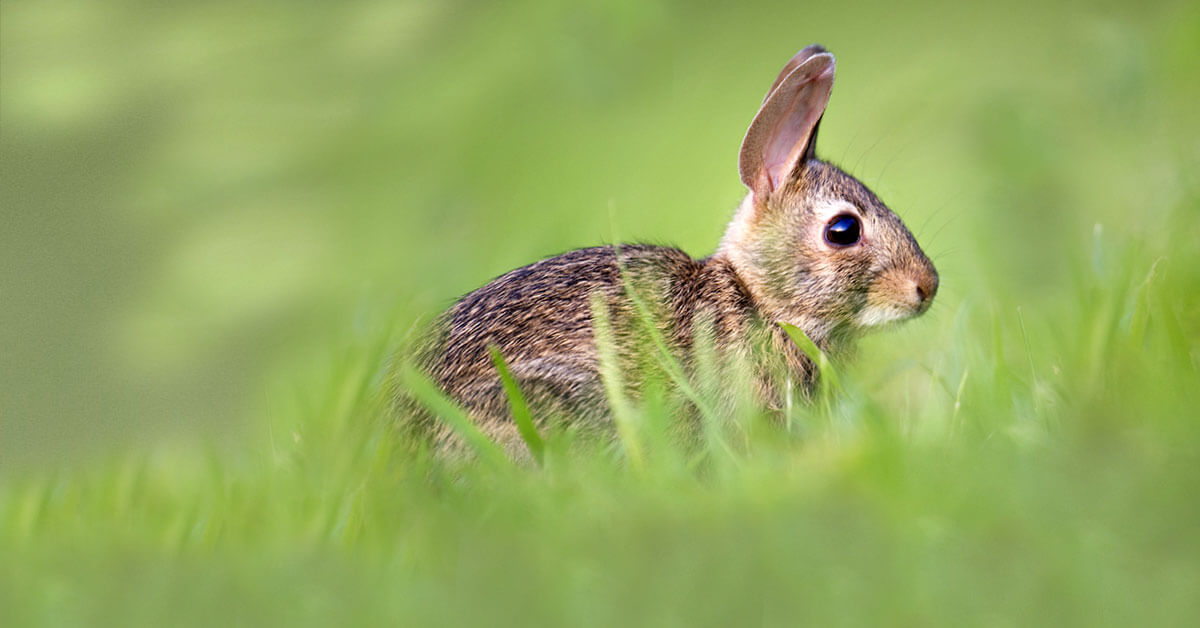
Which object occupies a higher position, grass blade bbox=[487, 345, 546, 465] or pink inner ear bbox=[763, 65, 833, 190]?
pink inner ear bbox=[763, 65, 833, 190]

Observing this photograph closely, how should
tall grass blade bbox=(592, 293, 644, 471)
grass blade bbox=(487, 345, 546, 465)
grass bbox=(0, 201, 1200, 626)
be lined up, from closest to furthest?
grass bbox=(0, 201, 1200, 626), tall grass blade bbox=(592, 293, 644, 471), grass blade bbox=(487, 345, 546, 465)

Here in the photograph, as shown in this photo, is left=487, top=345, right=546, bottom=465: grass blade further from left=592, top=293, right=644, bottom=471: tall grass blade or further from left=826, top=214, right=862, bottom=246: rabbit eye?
left=826, top=214, right=862, bottom=246: rabbit eye

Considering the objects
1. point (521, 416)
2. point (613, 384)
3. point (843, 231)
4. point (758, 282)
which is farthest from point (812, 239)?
point (521, 416)

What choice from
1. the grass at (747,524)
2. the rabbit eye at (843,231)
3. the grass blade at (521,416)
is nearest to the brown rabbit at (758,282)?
the rabbit eye at (843,231)

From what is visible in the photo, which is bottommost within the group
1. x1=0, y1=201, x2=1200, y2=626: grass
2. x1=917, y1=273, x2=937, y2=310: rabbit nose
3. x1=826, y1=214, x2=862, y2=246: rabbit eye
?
x1=0, y1=201, x2=1200, y2=626: grass

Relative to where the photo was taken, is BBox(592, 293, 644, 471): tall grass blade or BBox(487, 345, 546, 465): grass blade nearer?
BBox(592, 293, 644, 471): tall grass blade

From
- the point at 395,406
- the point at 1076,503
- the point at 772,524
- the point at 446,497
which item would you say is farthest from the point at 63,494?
the point at 1076,503

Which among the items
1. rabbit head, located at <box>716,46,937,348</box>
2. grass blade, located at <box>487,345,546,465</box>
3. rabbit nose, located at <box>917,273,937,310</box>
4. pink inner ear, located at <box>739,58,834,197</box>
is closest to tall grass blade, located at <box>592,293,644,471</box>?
grass blade, located at <box>487,345,546,465</box>

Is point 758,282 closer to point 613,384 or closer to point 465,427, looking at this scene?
point 613,384
